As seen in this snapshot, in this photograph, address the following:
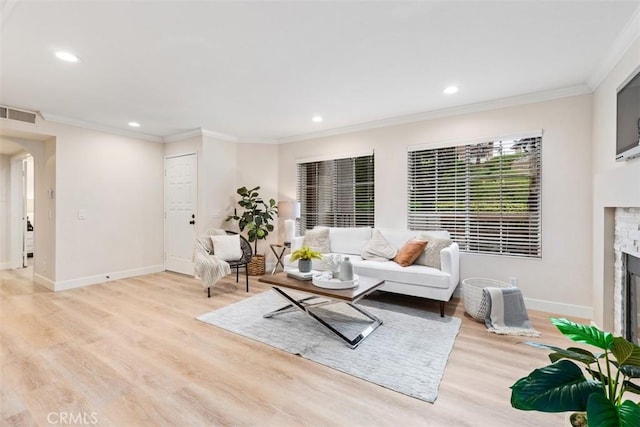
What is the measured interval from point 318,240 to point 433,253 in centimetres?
170

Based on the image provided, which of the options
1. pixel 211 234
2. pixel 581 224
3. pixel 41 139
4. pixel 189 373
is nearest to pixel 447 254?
pixel 581 224

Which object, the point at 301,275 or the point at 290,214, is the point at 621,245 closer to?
the point at 301,275

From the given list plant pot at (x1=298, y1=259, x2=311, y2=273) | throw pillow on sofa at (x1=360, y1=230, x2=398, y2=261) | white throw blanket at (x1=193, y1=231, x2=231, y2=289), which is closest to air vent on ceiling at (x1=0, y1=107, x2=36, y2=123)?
white throw blanket at (x1=193, y1=231, x2=231, y2=289)

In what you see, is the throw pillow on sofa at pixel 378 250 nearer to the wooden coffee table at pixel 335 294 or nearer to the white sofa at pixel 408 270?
the white sofa at pixel 408 270

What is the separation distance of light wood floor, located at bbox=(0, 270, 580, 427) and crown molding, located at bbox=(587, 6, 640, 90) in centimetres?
251

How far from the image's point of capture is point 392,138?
4.29 meters

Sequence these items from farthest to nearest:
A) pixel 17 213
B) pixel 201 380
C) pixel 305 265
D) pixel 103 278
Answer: pixel 17 213
pixel 103 278
pixel 305 265
pixel 201 380

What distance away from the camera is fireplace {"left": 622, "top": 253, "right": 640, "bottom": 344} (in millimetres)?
2225

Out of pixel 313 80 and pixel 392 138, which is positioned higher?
pixel 313 80

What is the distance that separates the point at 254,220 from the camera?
4.99m

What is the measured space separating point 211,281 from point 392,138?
3311mm

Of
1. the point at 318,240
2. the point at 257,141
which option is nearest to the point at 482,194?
the point at 318,240

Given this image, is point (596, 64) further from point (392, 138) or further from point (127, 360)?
point (127, 360)

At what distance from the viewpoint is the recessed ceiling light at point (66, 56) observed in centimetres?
244
